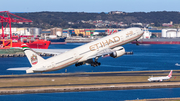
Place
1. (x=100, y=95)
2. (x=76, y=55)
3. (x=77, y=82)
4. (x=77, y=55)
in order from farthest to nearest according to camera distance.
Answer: (x=77, y=82) → (x=100, y=95) → (x=77, y=55) → (x=76, y=55)

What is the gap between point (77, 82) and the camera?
120 metres

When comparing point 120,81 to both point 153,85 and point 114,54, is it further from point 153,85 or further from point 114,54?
point 114,54

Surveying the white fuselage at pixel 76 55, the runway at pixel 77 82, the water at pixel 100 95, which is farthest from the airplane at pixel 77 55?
the runway at pixel 77 82

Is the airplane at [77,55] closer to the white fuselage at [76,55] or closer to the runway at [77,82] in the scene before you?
the white fuselage at [76,55]

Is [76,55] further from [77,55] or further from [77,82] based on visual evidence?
[77,82]

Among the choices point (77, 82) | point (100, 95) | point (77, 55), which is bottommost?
point (100, 95)

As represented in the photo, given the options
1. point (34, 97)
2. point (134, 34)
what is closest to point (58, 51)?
point (134, 34)

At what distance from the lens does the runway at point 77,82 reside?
110125 mm

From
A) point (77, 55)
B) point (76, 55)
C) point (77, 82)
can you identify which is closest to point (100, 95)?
point (77, 82)

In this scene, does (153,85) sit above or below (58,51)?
below

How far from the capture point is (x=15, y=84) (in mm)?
116812

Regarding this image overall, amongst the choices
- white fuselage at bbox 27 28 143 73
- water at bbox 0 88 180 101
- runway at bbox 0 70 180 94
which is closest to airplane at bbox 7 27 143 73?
white fuselage at bbox 27 28 143 73

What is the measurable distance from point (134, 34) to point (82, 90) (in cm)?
3752

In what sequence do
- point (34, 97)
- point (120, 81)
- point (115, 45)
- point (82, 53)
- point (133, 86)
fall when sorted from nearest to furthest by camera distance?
point (82, 53) < point (115, 45) < point (34, 97) < point (133, 86) < point (120, 81)
